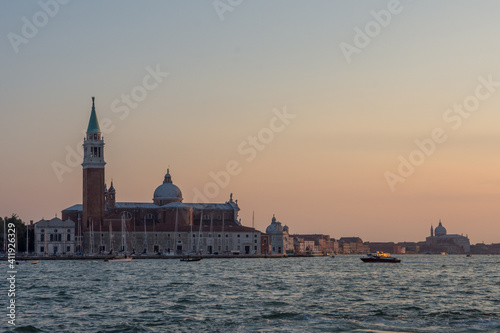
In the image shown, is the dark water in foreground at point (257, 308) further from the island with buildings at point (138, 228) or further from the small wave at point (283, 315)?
the island with buildings at point (138, 228)

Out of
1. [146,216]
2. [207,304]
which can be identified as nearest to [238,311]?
[207,304]

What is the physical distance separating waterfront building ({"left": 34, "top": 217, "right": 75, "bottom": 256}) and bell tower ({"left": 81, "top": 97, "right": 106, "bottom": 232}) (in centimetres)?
436

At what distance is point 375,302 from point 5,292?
20927mm

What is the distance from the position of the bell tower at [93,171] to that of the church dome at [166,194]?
1637cm

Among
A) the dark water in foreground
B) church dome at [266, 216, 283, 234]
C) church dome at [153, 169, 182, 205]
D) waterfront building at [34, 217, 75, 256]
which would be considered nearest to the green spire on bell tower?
waterfront building at [34, 217, 75, 256]

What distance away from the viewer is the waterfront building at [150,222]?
12638 cm

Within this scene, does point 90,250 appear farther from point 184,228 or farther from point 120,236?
point 184,228

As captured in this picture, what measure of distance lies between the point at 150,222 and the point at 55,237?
1857 centimetres

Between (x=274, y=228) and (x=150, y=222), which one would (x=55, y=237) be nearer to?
(x=150, y=222)

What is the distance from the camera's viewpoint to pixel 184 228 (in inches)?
5389

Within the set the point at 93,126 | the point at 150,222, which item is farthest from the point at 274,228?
the point at 93,126

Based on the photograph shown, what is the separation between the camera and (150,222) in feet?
455

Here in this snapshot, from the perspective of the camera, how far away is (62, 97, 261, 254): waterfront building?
4975 inches

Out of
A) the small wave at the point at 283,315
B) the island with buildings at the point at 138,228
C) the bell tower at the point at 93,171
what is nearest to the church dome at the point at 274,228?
the island with buildings at the point at 138,228
